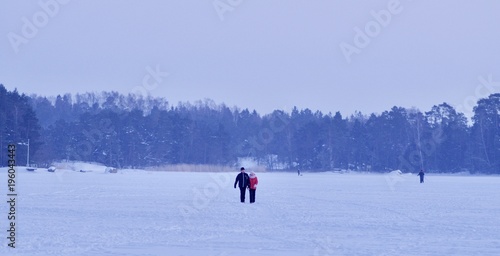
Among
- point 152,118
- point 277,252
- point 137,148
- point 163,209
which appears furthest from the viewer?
point 152,118

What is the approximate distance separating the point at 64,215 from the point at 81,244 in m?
6.06

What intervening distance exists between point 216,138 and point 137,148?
43.7ft

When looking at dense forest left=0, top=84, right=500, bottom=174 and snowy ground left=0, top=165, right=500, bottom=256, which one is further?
dense forest left=0, top=84, right=500, bottom=174

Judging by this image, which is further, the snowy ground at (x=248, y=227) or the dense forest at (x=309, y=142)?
the dense forest at (x=309, y=142)

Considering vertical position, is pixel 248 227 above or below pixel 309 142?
below

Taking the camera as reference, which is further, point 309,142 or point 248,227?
point 309,142

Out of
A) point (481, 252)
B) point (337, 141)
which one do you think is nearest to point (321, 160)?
point (337, 141)

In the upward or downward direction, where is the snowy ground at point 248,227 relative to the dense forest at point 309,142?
downward

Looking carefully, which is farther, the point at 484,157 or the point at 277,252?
the point at 484,157

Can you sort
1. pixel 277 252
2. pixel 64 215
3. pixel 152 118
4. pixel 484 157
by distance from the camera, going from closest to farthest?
pixel 277 252, pixel 64 215, pixel 484 157, pixel 152 118

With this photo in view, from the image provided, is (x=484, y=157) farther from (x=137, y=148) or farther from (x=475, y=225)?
(x=475, y=225)

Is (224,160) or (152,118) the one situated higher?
(152,118)

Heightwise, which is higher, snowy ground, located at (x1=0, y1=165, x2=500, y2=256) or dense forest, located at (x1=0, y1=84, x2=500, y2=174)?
dense forest, located at (x1=0, y1=84, x2=500, y2=174)

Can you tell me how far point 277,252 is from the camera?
11.8 metres
